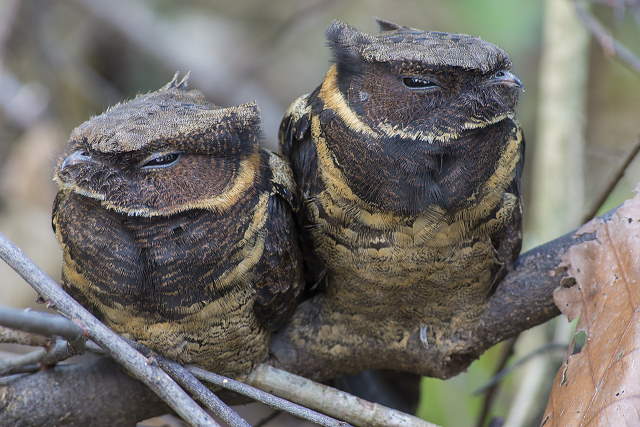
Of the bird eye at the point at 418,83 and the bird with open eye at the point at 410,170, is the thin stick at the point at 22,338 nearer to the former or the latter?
the bird with open eye at the point at 410,170

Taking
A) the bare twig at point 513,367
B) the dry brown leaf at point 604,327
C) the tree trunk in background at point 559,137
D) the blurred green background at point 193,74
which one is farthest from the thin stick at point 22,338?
the tree trunk in background at point 559,137

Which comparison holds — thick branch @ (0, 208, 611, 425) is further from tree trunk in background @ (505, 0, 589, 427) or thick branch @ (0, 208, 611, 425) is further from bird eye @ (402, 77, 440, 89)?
tree trunk in background @ (505, 0, 589, 427)

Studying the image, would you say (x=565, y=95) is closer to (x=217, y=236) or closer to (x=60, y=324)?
(x=217, y=236)

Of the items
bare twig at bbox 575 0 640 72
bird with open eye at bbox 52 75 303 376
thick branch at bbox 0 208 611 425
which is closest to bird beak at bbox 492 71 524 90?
thick branch at bbox 0 208 611 425

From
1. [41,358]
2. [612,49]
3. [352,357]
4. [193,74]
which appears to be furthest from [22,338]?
[193,74]

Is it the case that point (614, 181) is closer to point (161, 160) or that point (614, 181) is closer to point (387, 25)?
point (387, 25)

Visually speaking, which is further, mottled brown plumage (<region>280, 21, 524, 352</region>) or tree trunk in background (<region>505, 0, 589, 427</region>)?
tree trunk in background (<region>505, 0, 589, 427</region>)

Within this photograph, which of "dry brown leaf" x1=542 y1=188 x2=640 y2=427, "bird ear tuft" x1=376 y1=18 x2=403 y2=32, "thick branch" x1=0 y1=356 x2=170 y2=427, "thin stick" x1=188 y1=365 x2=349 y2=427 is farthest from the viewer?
"bird ear tuft" x1=376 y1=18 x2=403 y2=32

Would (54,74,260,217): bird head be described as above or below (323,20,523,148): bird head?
below
